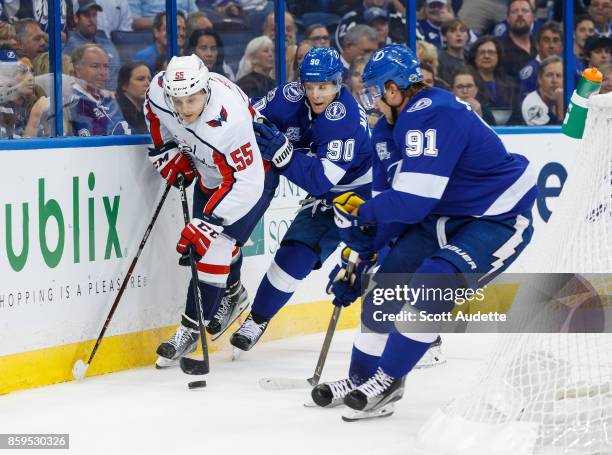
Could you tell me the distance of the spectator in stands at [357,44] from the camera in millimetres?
5914

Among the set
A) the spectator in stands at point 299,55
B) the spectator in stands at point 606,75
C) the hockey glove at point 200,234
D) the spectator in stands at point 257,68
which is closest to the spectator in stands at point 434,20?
the spectator in stands at point 299,55

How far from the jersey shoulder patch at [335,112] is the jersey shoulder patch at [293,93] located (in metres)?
0.19

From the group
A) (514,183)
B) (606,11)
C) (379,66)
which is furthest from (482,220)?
(606,11)

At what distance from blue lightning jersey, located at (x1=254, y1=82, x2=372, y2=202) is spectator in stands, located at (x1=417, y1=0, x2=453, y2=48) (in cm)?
148

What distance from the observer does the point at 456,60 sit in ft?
20.8

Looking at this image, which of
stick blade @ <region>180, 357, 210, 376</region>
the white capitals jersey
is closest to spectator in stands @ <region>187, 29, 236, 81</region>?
the white capitals jersey

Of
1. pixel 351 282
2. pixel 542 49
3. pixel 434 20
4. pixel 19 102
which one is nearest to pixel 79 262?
pixel 19 102

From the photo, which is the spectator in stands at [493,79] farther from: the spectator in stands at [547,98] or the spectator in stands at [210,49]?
the spectator in stands at [210,49]

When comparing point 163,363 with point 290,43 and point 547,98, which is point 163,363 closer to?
point 290,43

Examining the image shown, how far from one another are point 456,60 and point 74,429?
3.29 metres

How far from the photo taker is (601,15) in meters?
6.93

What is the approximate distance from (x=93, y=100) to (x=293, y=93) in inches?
30.3

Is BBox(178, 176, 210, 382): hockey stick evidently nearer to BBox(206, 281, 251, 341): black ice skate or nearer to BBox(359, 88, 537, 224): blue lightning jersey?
BBox(206, 281, 251, 341): black ice skate

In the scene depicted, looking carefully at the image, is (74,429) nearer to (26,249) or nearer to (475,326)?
(26,249)
